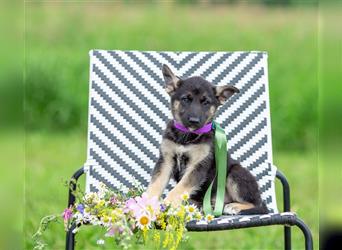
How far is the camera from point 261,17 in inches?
359

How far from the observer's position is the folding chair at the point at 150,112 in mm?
3861

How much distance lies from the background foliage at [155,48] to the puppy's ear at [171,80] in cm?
149

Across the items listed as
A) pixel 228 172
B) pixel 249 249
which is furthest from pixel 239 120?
pixel 249 249

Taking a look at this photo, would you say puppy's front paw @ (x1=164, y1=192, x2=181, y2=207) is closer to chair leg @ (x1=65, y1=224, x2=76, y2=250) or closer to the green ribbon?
the green ribbon

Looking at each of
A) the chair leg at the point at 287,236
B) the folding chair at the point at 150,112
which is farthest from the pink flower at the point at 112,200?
the chair leg at the point at 287,236

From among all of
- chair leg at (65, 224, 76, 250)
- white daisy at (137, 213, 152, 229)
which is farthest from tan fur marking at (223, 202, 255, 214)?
chair leg at (65, 224, 76, 250)

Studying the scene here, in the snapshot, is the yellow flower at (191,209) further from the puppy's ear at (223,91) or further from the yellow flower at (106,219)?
the puppy's ear at (223,91)

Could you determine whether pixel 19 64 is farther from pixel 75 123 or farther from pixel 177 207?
pixel 75 123

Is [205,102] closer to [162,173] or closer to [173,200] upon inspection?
[162,173]

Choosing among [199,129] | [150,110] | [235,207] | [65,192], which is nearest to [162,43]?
[65,192]

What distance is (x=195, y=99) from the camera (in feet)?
11.4

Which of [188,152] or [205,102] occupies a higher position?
[205,102]

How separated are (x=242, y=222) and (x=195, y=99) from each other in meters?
0.59

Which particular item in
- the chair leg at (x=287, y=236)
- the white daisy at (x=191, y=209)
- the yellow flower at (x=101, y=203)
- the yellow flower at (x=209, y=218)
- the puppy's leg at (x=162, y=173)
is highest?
the puppy's leg at (x=162, y=173)
